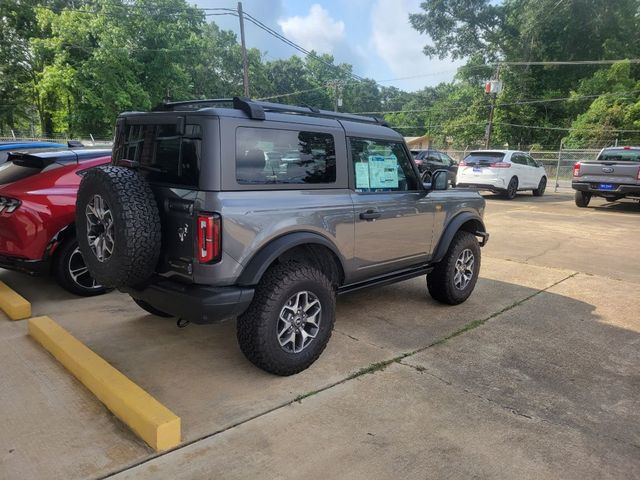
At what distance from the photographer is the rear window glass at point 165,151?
2.94 meters

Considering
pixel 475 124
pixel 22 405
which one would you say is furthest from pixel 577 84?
pixel 22 405

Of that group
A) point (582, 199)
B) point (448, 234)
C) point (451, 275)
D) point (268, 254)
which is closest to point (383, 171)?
point (448, 234)

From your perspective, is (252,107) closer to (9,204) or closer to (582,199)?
(9,204)

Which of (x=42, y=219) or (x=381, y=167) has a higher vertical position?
(x=381, y=167)

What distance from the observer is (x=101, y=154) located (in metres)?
5.23

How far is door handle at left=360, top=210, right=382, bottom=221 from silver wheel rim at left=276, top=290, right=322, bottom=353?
0.82 meters

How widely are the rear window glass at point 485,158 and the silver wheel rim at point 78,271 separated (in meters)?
13.8

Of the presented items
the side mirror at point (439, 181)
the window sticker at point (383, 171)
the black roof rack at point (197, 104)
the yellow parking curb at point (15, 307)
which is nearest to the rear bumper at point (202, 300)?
the black roof rack at point (197, 104)

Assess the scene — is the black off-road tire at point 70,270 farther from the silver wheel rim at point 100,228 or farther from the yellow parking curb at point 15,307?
the silver wheel rim at point 100,228

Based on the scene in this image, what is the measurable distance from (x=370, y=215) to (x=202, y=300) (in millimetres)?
1616

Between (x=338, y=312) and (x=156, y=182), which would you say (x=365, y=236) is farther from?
(x=156, y=182)

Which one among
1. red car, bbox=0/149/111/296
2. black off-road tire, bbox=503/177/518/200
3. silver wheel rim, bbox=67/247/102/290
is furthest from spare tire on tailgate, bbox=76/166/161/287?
black off-road tire, bbox=503/177/518/200

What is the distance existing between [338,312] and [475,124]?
42.7 meters

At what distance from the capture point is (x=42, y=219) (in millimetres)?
4445
